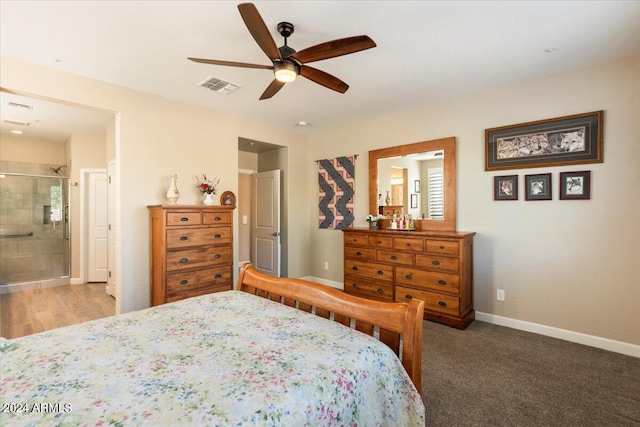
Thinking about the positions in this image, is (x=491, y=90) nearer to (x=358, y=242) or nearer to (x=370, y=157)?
(x=370, y=157)

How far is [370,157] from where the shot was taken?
4.61 m

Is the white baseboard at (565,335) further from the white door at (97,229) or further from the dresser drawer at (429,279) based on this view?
the white door at (97,229)

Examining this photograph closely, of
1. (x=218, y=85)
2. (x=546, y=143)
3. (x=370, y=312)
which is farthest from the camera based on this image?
(x=218, y=85)

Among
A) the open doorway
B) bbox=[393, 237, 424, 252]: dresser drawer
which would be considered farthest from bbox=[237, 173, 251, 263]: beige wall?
bbox=[393, 237, 424, 252]: dresser drawer

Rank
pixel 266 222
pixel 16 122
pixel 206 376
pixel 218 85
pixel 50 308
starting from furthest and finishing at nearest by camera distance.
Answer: pixel 266 222 → pixel 16 122 → pixel 50 308 → pixel 218 85 → pixel 206 376

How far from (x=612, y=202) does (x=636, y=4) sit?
1.62m

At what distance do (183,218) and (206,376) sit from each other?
2.59m

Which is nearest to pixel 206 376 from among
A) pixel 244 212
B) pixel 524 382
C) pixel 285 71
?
pixel 285 71

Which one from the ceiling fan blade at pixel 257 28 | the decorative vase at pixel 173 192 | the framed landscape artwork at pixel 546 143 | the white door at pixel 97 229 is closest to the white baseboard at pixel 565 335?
the framed landscape artwork at pixel 546 143

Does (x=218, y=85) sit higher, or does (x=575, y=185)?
(x=218, y=85)

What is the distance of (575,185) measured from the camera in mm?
2979

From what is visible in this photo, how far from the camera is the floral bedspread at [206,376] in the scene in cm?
90

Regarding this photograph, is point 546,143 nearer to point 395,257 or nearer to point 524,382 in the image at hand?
point 395,257

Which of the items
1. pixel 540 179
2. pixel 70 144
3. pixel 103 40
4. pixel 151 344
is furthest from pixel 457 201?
pixel 70 144
